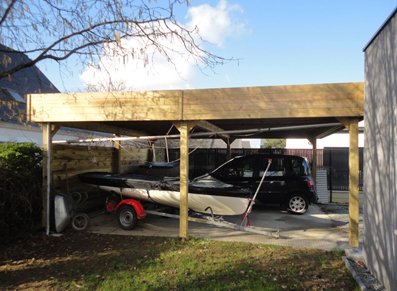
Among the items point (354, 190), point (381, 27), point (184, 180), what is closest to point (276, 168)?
point (354, 190)

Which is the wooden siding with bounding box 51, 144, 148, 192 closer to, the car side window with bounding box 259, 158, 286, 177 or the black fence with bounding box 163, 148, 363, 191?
the black fence with bounding box 163, 148, 363, 191

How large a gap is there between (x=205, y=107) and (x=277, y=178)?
12.7 ft

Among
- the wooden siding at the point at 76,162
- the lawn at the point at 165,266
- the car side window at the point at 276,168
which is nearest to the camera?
the lawn at the point at 165,266

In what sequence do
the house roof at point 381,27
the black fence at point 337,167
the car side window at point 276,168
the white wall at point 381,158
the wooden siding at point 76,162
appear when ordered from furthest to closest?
1. the black fence at point 337,167
2. the car side window at point 276,168
3. the wooden siding at point 76,162
4. the house roof at point 381,27
5. the white wall at point 381,158

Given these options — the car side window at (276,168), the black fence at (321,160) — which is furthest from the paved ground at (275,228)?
the black fence at (321,160)

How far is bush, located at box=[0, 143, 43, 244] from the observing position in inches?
214

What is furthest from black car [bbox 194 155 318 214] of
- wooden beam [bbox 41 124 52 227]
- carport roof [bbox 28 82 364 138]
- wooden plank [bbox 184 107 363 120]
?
wooden beam [bbox 41 124 52 227]

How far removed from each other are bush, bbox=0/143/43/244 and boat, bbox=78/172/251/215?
134cm

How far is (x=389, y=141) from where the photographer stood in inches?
137

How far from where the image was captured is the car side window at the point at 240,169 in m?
8.30

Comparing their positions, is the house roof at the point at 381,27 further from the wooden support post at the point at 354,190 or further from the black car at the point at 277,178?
the black car at the point at 277,178

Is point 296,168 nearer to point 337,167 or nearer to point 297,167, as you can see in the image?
point 297,167

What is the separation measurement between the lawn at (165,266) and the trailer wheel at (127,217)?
0.75m

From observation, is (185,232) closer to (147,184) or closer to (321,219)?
(147,184)
